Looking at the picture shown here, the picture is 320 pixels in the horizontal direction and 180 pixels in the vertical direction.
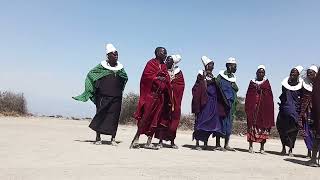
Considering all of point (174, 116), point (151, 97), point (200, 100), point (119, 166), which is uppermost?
point (200, 100)

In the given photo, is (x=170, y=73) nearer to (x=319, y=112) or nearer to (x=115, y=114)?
(x=115, y=114)

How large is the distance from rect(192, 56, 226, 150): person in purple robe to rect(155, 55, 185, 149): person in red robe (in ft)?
1.56

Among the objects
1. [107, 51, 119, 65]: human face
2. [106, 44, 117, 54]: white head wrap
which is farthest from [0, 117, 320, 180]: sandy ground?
[106, 44, 117, 54]: white head wrap

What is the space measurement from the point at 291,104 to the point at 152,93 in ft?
12.2

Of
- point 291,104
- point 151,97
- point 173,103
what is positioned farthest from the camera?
point 291,104

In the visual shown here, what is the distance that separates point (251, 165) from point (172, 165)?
1814 mm

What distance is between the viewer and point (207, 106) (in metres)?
13.4

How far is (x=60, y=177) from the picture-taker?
6930 mm

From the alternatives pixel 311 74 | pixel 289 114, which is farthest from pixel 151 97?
pixel 311 74

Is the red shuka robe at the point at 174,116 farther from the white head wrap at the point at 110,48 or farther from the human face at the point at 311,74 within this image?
the human face at the point at 311,74

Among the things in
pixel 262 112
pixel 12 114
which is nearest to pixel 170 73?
pixel 262 112

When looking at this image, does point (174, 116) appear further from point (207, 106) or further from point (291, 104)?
point (291, 104)

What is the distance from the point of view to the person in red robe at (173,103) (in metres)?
12.8

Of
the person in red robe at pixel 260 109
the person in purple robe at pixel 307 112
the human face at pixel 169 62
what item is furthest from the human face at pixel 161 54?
the person in purple robe at pixel 307 112
